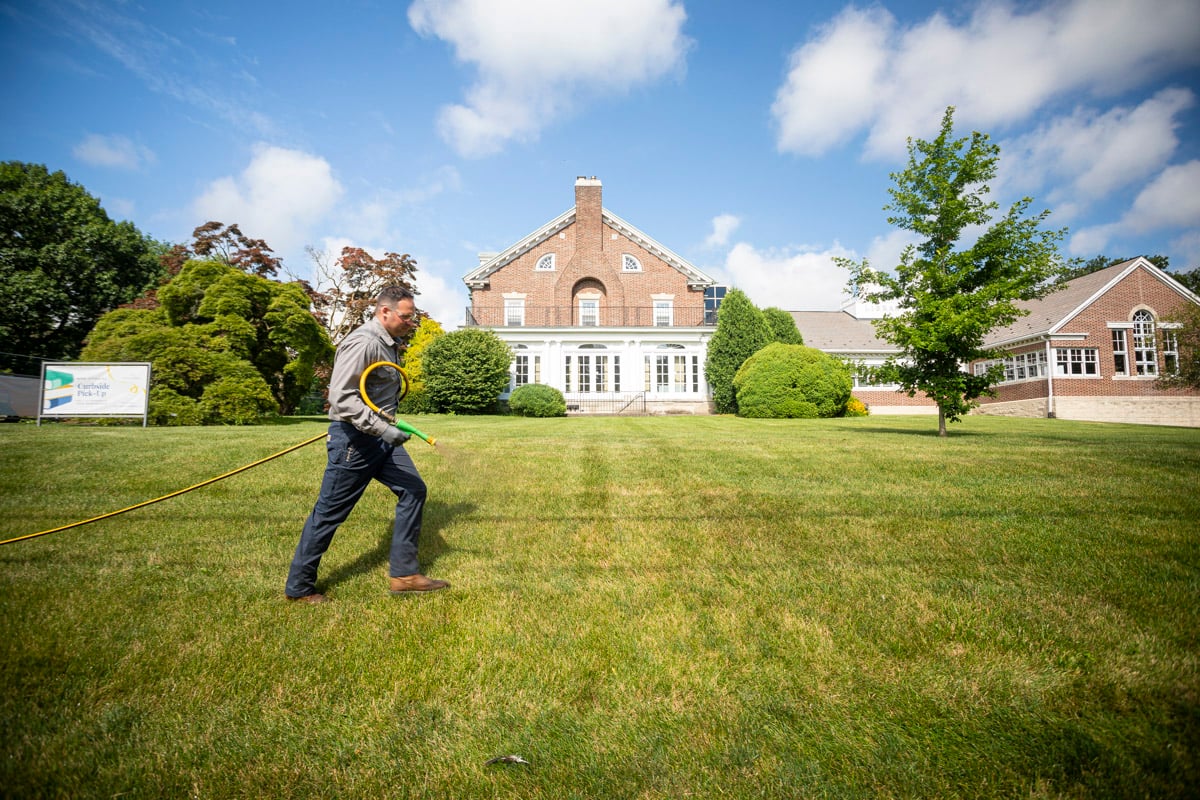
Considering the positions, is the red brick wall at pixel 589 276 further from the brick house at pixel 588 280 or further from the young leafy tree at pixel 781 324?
the young leafy tree at pixel 781 324

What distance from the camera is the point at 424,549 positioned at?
5.27 meters

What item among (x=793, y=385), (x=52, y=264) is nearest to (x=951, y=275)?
(x=793, y=385)

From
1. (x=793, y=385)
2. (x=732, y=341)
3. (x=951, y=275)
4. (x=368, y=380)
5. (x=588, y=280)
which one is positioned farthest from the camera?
(x=588, y=280)

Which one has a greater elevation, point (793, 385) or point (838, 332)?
point (838, 332)

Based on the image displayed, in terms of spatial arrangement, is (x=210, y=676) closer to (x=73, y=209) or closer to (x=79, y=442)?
(x=79, y=442)

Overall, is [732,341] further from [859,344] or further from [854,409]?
[859,344]

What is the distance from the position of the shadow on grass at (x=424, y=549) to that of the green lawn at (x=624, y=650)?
4 centimetres

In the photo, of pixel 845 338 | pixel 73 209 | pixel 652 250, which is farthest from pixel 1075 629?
pixel 73 209

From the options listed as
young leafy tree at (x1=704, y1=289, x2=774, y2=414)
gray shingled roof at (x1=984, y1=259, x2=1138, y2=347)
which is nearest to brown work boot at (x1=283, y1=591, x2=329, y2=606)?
young leafy tree at (x1=704, y1=289, x2=774, y2=414)

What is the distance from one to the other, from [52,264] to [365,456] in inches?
1448

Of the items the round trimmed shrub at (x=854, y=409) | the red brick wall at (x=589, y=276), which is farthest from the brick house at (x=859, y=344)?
the red brick wall at (x=589, y=276)

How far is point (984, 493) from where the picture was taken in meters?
6.80

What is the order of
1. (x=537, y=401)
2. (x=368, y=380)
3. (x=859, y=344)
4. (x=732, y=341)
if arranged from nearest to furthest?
(x=368, y=380) → (x=537, y=401) → (x=732, y=341) → (x=859, y=344)

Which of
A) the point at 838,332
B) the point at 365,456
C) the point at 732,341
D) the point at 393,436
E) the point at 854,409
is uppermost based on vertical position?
the point at 838,332
